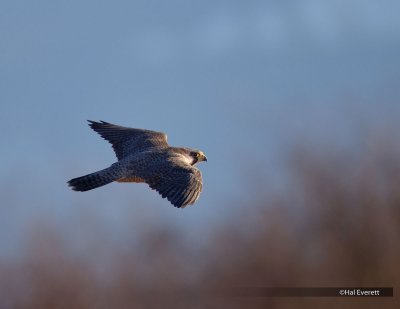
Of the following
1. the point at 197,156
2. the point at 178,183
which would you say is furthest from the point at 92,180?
the point at 197,156

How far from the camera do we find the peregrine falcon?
69.9 feet

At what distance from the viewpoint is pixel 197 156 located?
23688mm

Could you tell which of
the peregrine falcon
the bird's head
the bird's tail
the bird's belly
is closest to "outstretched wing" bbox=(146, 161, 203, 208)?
the peregrine falcon

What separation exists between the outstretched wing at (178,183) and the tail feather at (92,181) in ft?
1.89

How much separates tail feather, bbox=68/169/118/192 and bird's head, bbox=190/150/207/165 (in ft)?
6.08

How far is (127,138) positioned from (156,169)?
2425 mm

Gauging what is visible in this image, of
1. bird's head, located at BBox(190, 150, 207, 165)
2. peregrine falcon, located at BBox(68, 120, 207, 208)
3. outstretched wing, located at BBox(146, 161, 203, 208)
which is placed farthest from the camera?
bird's head, located at BBox(190, 150, 207, 165)

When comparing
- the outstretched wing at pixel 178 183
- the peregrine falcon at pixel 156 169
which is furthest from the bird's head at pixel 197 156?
the outstretched wing at pixel 178 183

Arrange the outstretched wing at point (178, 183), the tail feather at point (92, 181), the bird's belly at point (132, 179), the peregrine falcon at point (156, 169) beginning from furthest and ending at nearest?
the bird's belly at point (132, 179) → the tail feather at point (92, 181) → the peregrine falcon at point (156, 169) → the outstretched wing at point (178, 183)

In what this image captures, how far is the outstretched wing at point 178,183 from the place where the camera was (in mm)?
21078

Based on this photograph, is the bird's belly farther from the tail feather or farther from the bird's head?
the bird's head

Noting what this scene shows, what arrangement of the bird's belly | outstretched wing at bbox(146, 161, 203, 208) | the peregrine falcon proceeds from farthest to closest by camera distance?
the bird's belly → the peregrine falcon → outstretched wing at bbox(146, 161, 203, 208)

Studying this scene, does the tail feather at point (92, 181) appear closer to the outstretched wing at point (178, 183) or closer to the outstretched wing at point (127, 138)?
the outstretched wing at point (178, 183)

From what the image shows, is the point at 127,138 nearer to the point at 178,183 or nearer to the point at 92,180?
the point at 92,180
